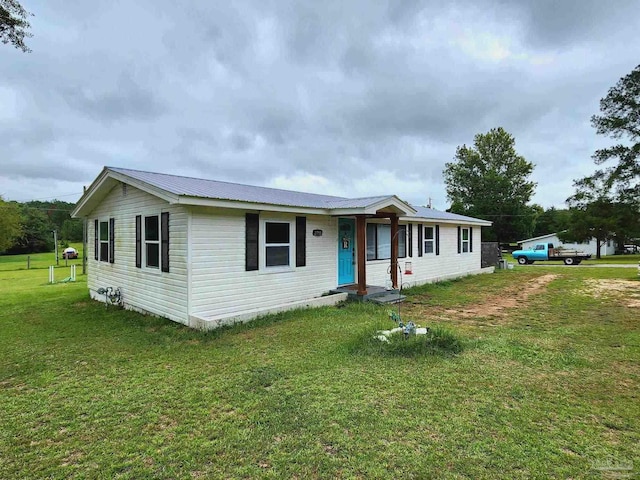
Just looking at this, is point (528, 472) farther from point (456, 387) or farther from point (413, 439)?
point (456, 387)

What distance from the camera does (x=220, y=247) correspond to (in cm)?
705

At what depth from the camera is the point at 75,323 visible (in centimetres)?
729

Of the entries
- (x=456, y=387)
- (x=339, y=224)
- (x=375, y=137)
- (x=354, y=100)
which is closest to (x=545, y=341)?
(x=456, y=387)

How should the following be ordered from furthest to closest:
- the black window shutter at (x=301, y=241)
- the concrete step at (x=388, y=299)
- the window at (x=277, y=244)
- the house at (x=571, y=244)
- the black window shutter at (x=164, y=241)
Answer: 1. the house at (x=571, y=244)
2. the concrete step at (x=388, y=299)
3. the black window shutter at (x=301, y=241)
4. the window at (x=277, y=244)
5. the black window shutter at (x=164, y=241)

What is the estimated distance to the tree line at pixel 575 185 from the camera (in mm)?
24094

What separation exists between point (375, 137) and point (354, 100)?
5622mm

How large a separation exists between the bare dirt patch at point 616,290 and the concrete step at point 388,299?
18.2 ft

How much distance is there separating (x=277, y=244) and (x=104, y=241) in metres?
5.56

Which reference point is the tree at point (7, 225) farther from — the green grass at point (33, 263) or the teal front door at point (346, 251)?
the teal front door at point (346, 251)

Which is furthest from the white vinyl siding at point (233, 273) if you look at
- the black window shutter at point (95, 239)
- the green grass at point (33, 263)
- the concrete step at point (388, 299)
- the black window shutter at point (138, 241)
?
the green grass at point (33, 263)

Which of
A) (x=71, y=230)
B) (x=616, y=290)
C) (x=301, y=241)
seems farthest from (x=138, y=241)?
(x=71, y=230)

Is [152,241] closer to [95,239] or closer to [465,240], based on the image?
[95,239]

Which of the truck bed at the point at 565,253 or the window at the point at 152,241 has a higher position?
the window at the point at 152,241

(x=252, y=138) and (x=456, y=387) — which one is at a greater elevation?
(x=252, y=138)
